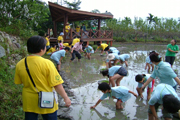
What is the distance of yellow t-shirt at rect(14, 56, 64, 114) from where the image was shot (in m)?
1.79

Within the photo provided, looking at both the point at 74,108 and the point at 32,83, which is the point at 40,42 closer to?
the point at 32,83

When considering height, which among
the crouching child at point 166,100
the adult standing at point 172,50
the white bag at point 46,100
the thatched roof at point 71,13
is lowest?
the crouching child at point 166,100

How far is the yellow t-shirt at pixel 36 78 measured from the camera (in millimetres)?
1795

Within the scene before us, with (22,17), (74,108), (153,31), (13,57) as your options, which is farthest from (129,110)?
(153,31)

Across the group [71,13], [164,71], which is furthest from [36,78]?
[71,13]

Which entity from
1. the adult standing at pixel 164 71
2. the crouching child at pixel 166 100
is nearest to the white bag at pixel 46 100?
the crouching child at pixel 166 100

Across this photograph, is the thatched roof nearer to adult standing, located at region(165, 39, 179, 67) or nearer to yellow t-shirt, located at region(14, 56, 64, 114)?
adult standing, located at region(165, 39, 179, 67)

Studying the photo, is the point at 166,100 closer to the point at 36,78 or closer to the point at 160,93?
the point at 160,93

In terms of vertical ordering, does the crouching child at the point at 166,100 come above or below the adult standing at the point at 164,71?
below

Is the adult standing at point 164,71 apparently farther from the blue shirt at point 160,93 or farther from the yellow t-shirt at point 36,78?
the yellow t-shirt at point 36,78

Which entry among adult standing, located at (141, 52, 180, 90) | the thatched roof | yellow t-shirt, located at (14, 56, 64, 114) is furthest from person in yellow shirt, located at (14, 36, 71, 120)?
the thatched roof

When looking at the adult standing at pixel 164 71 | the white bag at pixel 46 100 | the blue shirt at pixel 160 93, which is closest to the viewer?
the white bag at pixel 46 100

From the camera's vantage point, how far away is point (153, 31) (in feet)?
101

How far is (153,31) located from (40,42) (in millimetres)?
32332
